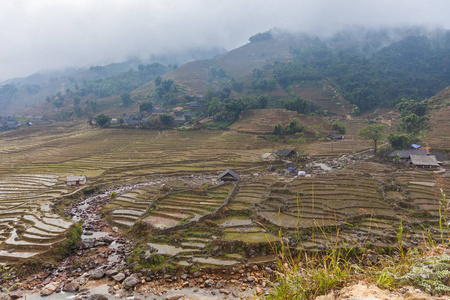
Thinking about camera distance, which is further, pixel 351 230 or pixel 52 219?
pixel 52 219

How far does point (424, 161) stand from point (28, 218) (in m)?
50.2

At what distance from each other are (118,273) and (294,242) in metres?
12.4

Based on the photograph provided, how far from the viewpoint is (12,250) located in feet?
61.5

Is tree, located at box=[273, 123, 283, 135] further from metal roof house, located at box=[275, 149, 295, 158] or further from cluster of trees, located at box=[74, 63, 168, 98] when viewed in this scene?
cluster of trees, located at box=[74, 63, 168, 98]

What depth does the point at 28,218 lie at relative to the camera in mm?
24344

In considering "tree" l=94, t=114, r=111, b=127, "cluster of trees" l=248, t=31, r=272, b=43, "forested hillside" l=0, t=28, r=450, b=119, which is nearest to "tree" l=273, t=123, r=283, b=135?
"forested hillside" l=0, t=28, r=450, b=119

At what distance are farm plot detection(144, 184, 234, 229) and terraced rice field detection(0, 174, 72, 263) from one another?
788cm

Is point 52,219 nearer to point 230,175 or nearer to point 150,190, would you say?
point 150,190

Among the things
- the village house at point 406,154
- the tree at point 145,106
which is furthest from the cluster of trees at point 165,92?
the village house at point 406,154

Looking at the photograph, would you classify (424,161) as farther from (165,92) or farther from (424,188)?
(165,92)

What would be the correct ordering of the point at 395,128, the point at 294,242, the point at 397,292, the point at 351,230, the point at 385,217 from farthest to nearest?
the point at 395,128
the point at 385,217
the point at 351,230
the point at 294,242
the point at 397,292

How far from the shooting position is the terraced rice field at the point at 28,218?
19031 millimetres

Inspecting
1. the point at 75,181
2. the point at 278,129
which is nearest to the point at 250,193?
the point at 75,181

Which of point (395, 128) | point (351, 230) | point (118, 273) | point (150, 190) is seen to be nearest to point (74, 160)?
point (150, 190)
